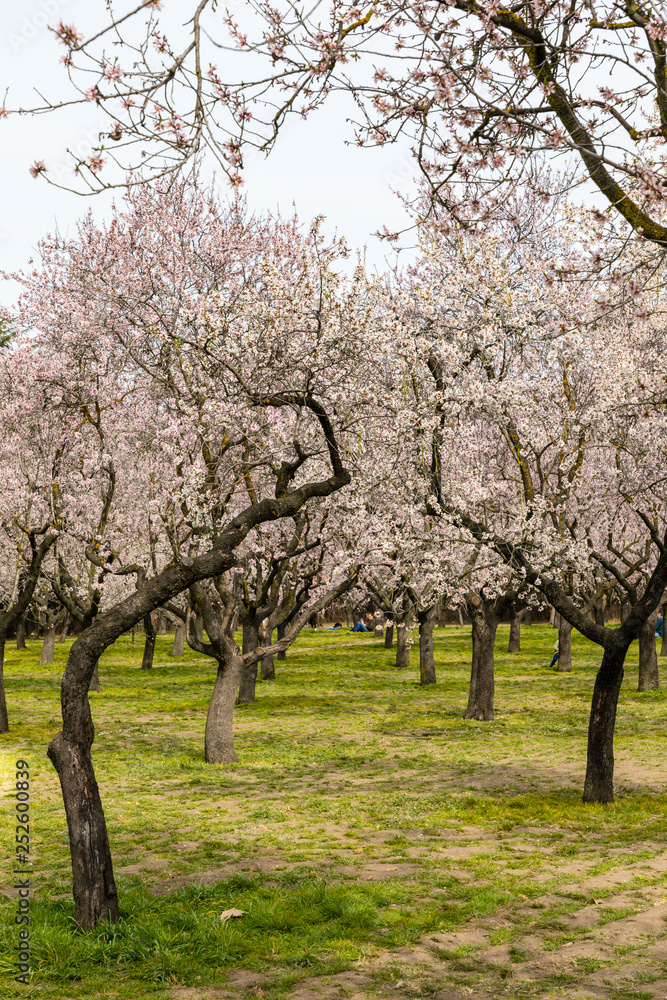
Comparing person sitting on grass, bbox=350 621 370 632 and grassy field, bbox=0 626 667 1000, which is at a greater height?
person sitting on grass, bbox=350 621 370 632

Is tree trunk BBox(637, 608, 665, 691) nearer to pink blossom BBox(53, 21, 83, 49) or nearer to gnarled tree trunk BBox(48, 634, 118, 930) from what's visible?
gnarled tree trunk BBox(48, 634, 118, 930)

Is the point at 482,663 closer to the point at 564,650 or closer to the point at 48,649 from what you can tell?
the point at 564,650

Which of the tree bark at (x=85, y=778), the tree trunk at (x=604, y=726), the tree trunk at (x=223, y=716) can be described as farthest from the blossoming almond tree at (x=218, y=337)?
the tree trunk at (x=604, y=726)

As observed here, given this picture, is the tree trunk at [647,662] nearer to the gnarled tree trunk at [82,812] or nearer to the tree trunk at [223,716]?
the tree trunk at [223,716]

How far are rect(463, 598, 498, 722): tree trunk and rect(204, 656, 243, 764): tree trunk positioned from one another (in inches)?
273

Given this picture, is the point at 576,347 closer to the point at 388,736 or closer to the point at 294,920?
the point at 388,736

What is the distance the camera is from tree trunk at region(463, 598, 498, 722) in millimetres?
21141

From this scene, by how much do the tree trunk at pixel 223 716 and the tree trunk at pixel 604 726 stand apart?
7325 mm

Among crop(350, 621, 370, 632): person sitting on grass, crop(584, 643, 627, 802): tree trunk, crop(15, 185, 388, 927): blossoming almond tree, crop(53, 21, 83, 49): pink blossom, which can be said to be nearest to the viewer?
crop(53, 21, 83, 49): pink blossom

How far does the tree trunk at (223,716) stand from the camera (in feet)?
54.9

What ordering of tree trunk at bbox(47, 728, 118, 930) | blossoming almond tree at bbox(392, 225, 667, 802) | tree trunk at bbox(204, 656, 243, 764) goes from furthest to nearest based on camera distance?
1. tree trunk at bbox(204, 656, 243, 764)
2. blossoming almond tree at bbox(392, 225, 667, 802)
3. tree trunk at bbox(47, 728, 118, 930)

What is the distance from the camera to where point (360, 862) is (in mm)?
9875

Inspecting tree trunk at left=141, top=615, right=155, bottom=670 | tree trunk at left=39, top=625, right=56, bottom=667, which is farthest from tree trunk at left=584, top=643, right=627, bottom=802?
tree trunk at left=39, top=625, right=56, bottom=667

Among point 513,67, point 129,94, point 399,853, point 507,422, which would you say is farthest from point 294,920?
point 507,422
